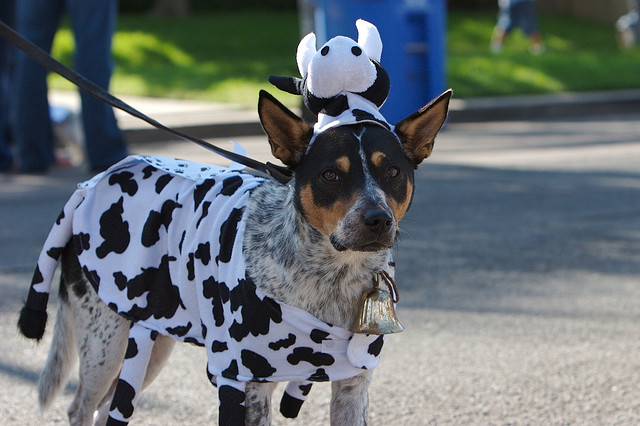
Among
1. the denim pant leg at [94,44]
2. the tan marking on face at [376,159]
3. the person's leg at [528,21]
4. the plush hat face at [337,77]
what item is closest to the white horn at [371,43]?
the plush hat face at [337,77]

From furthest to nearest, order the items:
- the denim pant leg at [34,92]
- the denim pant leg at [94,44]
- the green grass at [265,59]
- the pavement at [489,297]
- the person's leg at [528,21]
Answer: the person's leg at [528,21], the green grass at [265,59], the denim pant leg at [34,92], the denim pant leg at [94,44], the pavement at [489,297]

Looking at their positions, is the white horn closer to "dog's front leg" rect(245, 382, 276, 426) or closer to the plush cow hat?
the plush cow hat

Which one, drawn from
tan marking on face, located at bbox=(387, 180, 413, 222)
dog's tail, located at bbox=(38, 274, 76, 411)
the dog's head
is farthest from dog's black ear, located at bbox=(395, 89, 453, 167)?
dog's tail, located at bbox=(38, 274, 76, 411)

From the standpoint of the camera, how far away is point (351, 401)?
282cm

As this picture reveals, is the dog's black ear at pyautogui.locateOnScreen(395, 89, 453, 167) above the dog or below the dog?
above

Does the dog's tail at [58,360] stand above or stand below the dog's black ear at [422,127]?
below

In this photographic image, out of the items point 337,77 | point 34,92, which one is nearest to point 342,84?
point 337,77

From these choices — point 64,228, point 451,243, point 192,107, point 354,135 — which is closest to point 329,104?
point 354,135

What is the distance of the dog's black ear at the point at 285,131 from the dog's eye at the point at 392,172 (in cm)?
26

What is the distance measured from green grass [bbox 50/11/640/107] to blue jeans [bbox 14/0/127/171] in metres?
4.05

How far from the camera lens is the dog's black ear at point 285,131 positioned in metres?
2.71

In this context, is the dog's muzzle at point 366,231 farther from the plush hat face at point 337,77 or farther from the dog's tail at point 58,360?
the dog's tail at point 58,360

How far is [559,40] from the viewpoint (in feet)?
69.6

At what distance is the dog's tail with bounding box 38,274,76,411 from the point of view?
3.28 metres
